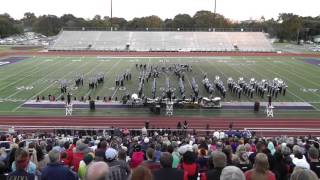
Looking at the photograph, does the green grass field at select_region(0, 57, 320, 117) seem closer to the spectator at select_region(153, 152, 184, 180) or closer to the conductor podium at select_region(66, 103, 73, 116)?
the conductor podium at select_region(66, 103, 73, 116)

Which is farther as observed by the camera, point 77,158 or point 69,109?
point 69,109

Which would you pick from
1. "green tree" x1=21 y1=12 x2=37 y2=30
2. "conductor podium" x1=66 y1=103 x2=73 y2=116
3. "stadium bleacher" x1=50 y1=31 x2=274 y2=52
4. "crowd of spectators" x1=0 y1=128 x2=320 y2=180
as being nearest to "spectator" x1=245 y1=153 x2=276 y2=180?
"crowd of spectators" x1=0 y1=128 x2=320 y2=180

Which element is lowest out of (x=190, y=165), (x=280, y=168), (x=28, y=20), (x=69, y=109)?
(x=69, y=109)

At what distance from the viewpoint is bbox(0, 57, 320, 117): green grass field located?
73.9ft

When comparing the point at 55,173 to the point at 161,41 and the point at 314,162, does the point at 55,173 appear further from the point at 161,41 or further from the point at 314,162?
the point at 161,41

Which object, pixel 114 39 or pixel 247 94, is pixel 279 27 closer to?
pixel 114 39

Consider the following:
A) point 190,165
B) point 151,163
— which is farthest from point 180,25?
point 151,163

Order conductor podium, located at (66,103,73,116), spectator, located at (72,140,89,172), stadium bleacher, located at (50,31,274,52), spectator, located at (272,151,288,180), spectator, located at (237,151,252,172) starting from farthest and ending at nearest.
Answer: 1. stadium bleacher, located at (50,31,274,52)
2. conductor podium, located at (66,103,73,116)
3. spectator, located at (72,140,89,172)
4. spectator, located at (272,151,288,180)
5. spectator, located at (237,151,252,172)

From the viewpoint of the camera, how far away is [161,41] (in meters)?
74.3

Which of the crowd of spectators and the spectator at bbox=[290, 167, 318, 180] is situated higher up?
the spectator at bbox=[290, 167, 318, 180]

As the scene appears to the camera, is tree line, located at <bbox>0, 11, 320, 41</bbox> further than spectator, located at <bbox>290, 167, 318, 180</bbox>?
Yes

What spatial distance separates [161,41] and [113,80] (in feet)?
140

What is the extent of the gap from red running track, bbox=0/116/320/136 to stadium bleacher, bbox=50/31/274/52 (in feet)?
153

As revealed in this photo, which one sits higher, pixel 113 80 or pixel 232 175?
pixel 232 175
